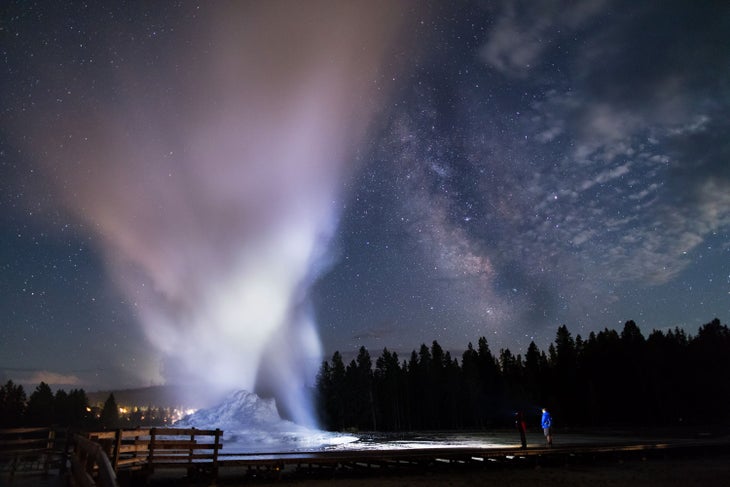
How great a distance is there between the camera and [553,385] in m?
91.0

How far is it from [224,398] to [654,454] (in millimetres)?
96695

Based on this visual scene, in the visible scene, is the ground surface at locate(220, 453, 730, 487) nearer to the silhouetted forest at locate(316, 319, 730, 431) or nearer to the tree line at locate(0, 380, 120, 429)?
the silhouetted forest at locate(316, 319, 730, 431)

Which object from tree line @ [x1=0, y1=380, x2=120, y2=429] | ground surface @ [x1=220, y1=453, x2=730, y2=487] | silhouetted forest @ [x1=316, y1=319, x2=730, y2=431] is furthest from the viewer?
tree line @ [x1=0, y1=380, x2=120, y2=429]

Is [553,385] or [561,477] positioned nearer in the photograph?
[561,477]

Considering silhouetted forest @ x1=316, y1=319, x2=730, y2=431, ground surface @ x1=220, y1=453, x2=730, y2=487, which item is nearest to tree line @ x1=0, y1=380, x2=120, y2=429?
silhouetted forest @ x1=316, y1=319, x2=730, y2=431

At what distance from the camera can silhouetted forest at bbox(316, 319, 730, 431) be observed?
75.9 m

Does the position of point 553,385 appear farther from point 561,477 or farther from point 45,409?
point 45,409

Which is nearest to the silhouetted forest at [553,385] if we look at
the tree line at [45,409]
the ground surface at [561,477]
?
the ground surface at [561,477]

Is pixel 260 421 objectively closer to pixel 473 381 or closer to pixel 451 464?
pixel 473 381

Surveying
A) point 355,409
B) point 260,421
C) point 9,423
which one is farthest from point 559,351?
point 9,423

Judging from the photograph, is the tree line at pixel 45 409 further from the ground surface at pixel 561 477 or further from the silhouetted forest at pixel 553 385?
the ground surface at pixel 561 477

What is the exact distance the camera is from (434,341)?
4626 inches

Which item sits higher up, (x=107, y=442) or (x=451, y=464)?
(x=107, y=442)

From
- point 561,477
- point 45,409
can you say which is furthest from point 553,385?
point 45,409
